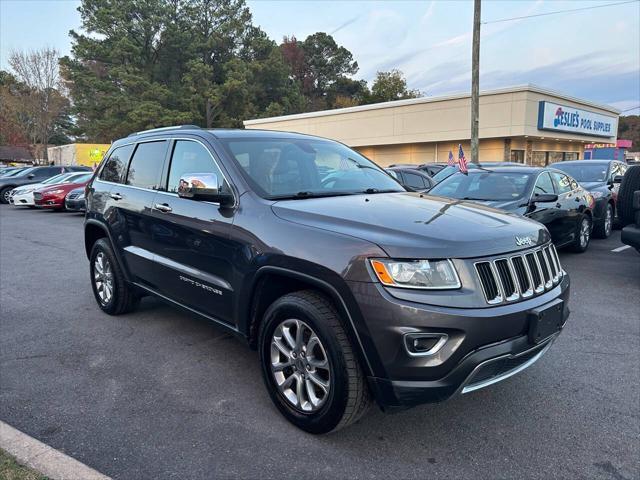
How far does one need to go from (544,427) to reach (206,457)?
2017 mm

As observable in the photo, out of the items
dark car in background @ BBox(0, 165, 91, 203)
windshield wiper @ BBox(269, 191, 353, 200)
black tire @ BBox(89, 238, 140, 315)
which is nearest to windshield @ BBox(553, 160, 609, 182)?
windshield wiper @ BBox(269, 191, 353, 200)

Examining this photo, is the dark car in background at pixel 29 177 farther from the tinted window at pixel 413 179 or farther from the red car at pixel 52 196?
the tinted window at pixel 413 179

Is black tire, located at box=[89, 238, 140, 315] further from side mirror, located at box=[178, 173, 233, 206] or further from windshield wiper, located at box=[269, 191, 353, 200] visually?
windshield wiper, located at box=[269, 191, 353, 200]

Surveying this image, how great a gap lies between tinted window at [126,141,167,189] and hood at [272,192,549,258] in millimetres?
1639

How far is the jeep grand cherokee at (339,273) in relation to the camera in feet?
8.11

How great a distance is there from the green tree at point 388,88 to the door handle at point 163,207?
51479 mm

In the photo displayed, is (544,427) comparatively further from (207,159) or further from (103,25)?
(103,25)

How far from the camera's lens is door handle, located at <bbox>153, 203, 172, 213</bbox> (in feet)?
13.0

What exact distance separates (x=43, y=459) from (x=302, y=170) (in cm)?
245

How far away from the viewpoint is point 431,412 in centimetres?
319

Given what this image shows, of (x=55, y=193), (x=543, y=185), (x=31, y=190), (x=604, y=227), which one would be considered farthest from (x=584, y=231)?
(x=31, y=190)

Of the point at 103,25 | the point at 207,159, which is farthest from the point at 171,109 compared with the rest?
the point at 207,159

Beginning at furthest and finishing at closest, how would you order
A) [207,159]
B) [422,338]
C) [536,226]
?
[207,159], [536,226], [422,338]

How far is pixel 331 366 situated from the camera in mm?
2650
